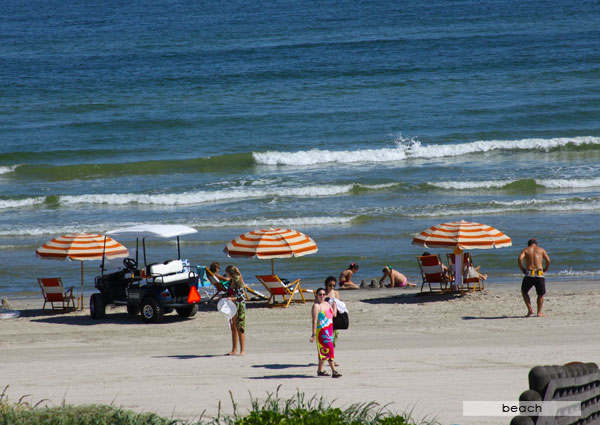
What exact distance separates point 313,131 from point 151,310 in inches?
801

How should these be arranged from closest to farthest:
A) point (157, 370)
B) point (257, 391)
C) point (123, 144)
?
point (257, 391)
point (157, 370)
point (123, 144)

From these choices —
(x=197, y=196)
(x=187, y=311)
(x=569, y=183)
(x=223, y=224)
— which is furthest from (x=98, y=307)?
(x=569, y=183)

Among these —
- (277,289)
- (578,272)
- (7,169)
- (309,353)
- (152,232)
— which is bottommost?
(309,353)

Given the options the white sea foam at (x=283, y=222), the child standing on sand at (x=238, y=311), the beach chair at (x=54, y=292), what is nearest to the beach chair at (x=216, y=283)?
the beach chair at (x=54, y=292)

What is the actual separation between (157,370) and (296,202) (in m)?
14.2

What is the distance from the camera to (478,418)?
711 centimetres

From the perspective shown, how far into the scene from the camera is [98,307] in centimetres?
1320

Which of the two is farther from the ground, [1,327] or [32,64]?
[32,64]

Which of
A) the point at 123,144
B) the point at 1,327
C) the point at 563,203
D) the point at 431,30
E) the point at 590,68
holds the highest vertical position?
the point at 431,30

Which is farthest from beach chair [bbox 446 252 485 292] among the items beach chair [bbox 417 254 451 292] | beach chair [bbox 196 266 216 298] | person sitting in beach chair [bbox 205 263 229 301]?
beach chair [bbox 196 266 216 298]

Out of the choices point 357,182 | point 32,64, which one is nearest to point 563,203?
point 357,182

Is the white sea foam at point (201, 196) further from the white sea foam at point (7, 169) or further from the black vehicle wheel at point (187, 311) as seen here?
the black vehicle wheel at point (187, 311)

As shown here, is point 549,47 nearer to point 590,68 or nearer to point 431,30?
point 590,68

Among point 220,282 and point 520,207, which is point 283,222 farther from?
point 220,282
